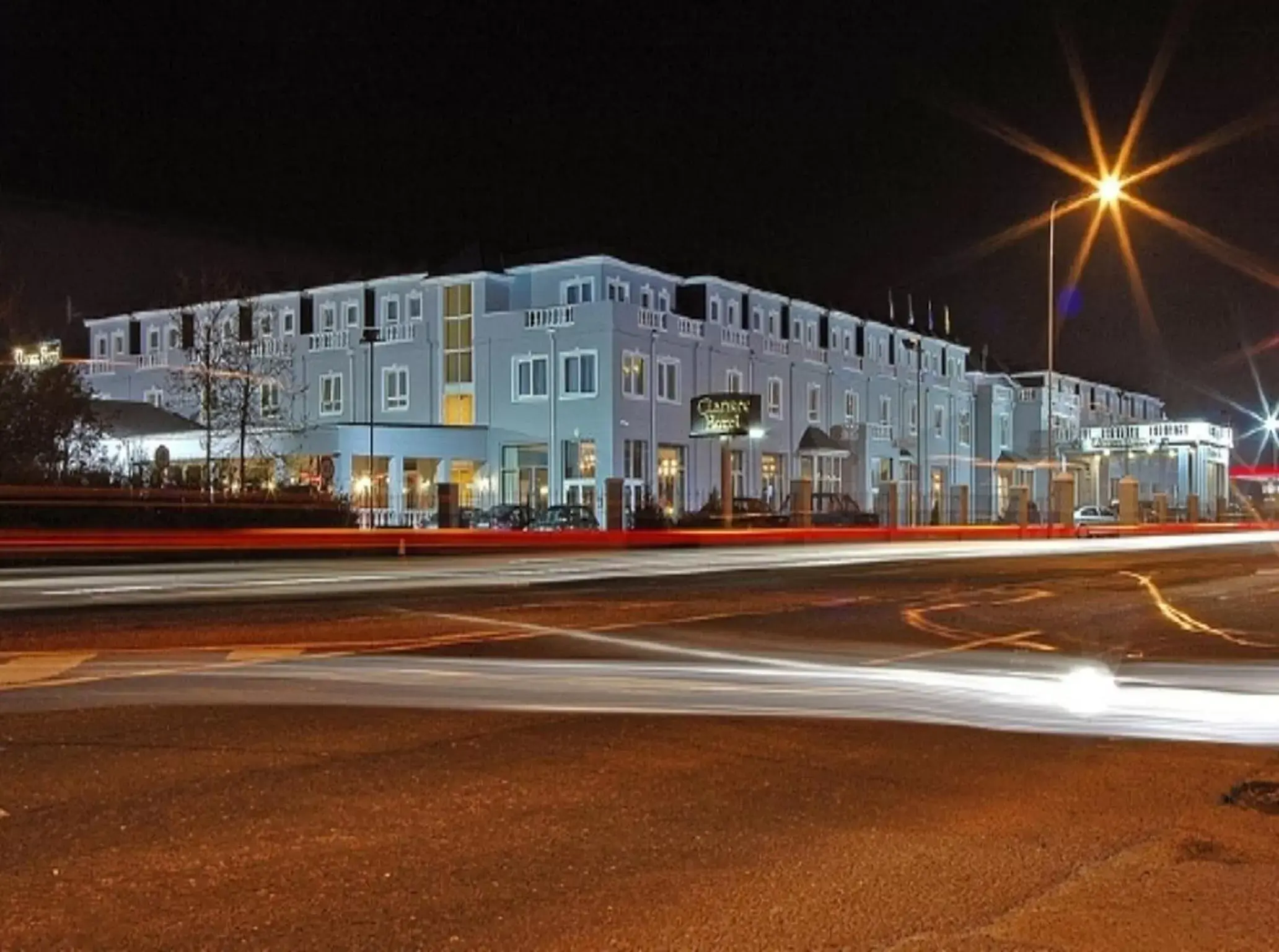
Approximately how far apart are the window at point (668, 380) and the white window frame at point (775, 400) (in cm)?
691

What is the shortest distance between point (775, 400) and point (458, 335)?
14.5 metres

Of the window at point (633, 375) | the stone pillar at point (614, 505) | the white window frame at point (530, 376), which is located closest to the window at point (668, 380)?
the window at point (633, 375)

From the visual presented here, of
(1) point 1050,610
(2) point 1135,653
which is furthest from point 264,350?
(2) point 1135,653

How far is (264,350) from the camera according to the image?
5497 cm

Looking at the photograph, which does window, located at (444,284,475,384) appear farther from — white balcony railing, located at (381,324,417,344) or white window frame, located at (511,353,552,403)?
Result: white window frame, located at (511,353,552,403)

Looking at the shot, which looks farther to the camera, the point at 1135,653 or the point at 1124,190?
the point at 1124,190

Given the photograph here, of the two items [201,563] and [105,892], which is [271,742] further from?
[201,563]

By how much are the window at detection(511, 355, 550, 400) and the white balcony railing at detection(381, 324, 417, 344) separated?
17.9ft

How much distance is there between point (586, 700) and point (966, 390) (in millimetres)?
69300

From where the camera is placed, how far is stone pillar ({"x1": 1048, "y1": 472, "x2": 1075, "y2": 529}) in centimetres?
5438

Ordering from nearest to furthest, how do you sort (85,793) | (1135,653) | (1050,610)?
(85,793) → (1135,653) → (1050,610)

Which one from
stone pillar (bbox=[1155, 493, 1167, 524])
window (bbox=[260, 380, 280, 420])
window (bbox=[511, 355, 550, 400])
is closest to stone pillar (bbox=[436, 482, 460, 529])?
window (bbox=[511, 355, 550, 400])

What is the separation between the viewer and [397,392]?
5525 centimetres

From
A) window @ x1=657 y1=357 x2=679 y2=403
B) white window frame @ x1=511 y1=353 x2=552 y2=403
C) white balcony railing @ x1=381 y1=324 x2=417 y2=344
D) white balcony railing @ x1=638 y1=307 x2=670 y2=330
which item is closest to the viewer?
white balcony railing @ x1=638 y1=307 x2=670 y2=330
